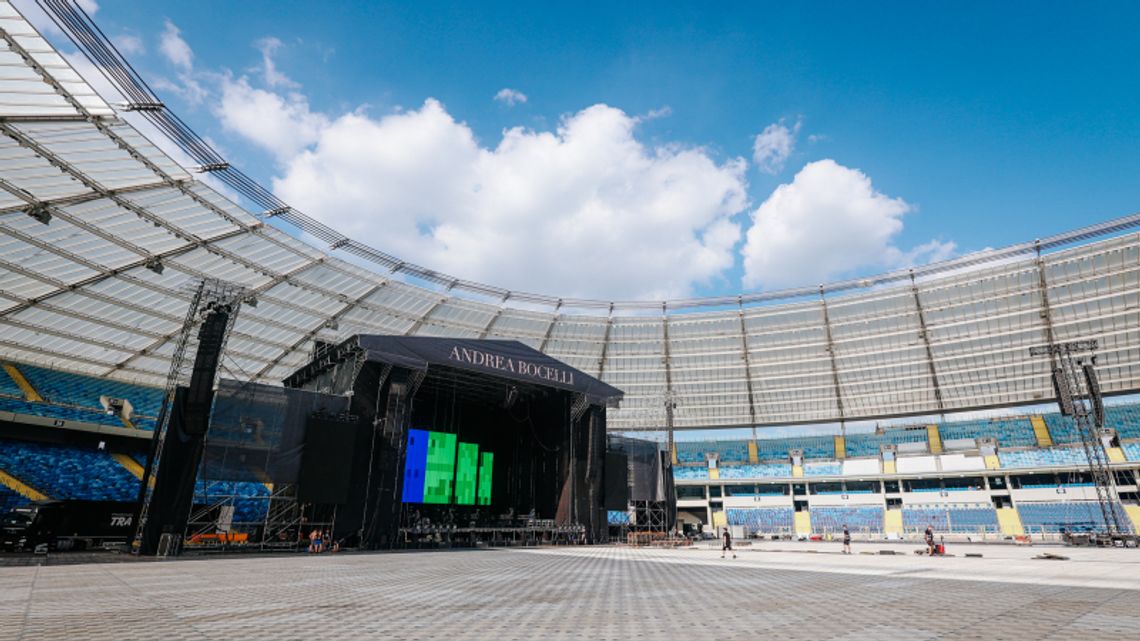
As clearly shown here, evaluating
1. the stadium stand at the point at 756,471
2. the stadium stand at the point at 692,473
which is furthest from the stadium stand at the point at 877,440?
the stadium stand at the point at 692,473

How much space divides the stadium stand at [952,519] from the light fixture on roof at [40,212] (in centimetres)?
5469

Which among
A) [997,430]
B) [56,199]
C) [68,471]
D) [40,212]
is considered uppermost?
[56,199]

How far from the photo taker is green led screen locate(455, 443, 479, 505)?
27906 millimetres

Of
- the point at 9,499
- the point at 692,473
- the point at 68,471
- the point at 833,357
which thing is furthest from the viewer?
the point at 692,473

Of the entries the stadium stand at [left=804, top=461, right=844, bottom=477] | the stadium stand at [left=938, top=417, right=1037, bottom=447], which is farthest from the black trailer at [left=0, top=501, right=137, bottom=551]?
the stadium stand at [left=938, top=417, right=1037, bottom=447]

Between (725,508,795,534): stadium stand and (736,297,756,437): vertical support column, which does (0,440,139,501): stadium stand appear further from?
(725,508,795,534): stadium stand

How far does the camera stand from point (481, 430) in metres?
30.7

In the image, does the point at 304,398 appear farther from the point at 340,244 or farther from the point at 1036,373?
the point at 1036,373

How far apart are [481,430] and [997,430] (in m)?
44.8

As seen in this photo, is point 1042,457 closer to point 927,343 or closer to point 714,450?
point 927,343

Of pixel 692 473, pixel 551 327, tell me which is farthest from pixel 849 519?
pixel 551 327

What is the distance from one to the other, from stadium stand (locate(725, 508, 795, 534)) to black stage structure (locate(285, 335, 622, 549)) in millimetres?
25398

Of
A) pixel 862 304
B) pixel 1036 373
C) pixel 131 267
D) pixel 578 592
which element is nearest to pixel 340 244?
pixel 131 267

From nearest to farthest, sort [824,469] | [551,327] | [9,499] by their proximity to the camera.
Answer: [9,499] → [551,327] → [824,469]
